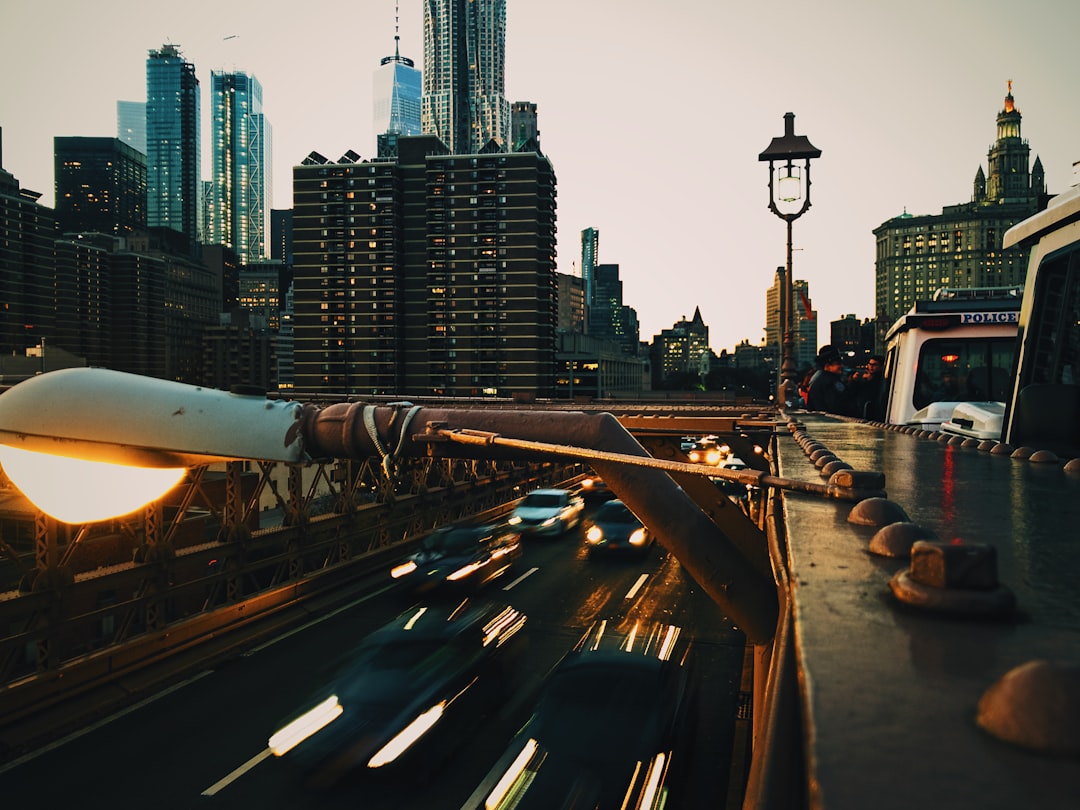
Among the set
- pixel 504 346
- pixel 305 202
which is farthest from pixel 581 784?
pixel 305 202

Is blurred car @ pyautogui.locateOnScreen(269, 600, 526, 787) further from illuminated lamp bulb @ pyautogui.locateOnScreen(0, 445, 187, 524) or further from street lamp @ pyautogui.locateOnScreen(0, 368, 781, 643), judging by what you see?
illuminated lamp bulb @ pyautogui.locateOnScreen(0, 445, 187, 524)

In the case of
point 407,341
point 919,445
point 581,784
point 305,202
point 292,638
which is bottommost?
point 292,638

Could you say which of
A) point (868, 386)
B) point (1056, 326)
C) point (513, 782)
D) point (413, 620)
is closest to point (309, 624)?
point (413, 620)

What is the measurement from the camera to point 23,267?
518 feet

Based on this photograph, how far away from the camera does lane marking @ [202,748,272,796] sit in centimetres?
1048

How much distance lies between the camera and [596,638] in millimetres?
12688

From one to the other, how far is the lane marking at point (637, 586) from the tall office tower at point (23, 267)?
16857 cm

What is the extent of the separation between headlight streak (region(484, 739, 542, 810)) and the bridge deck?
7976 mm

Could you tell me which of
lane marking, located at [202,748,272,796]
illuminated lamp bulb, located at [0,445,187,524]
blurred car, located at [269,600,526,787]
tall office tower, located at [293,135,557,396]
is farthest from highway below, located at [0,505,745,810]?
tall office tower, located at [293,135,557,396]

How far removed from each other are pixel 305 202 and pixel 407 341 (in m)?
Result: 32.2

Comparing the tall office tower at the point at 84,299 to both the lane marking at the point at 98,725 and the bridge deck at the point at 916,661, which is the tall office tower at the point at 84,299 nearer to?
the lane marking at the point at 98,725

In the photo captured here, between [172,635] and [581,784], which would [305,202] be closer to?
[172,635]

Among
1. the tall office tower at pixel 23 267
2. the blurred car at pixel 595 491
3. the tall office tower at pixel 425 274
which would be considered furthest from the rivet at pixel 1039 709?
the tall office tower at pixel 23 267

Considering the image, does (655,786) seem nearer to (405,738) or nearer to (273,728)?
(405,738)
